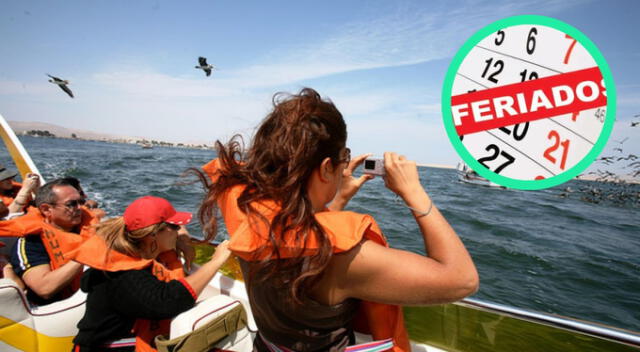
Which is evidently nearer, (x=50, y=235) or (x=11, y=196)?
(x=50, y=235)

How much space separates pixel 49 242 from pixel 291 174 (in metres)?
2.47

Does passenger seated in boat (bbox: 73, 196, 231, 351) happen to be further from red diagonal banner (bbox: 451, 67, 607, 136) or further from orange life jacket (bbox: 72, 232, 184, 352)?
red diagonal banner (bbox: 451, 67, 607, 136)

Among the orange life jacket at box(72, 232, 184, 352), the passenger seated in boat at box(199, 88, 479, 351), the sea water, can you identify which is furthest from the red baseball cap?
the passenger seated in boat at box(199, 88, 479, 351)

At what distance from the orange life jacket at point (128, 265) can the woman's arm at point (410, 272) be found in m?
1.17

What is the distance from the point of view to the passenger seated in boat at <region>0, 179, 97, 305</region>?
6.83 ft

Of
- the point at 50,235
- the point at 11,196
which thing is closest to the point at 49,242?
the point at 50,235

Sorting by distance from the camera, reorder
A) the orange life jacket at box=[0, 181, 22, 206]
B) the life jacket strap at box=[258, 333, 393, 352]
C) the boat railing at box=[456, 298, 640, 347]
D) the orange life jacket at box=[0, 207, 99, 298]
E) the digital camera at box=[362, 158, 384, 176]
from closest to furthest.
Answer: the life jacket strap at box=[258, 333, 393, 352] → the digital camera at box=[362, 158, 384, 176] → the boat railing at box=[456, 298, 640, 347] → the orange life jacket at box=[0, 207, 99, 298] → the orange life jacket at box=[0, 181, 22, 206]

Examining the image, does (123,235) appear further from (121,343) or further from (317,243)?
(317,243)

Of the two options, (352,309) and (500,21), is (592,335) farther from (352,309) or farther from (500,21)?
(500,21)

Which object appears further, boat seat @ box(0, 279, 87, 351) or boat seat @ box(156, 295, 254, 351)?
boat seat @ box(0, 279, 87, 351)

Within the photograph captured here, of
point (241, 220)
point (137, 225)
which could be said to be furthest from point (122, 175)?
point (241, 220)

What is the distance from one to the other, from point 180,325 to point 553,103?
187 cm

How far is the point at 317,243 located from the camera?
2.70 feet

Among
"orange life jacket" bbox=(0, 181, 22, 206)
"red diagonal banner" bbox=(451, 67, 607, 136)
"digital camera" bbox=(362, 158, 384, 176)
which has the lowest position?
"orange life jacket" bbox=(0, 181, 22, 206)
